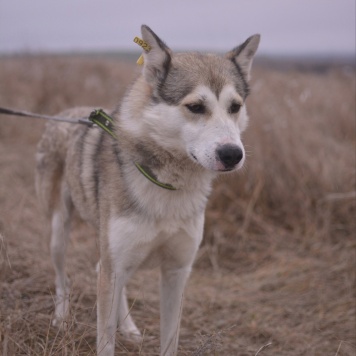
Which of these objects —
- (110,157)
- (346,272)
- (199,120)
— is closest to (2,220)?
(110,157)

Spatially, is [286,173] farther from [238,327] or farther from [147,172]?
[147,172]

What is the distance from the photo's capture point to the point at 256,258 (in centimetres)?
495

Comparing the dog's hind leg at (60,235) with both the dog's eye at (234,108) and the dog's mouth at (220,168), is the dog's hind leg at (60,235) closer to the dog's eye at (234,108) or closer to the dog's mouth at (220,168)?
the dog's mouth at (220,168)

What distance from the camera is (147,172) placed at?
2723mm

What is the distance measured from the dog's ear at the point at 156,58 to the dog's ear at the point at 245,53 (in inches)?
18.7

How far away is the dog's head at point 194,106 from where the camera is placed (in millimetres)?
2453

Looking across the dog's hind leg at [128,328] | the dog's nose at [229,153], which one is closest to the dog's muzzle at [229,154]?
the dog's nose at [229,153]

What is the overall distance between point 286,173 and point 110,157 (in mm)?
3022

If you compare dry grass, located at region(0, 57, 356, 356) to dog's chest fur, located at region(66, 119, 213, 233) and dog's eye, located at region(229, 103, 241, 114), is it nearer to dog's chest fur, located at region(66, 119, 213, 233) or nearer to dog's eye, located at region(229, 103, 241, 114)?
dog's chest fur, located at region(66, 119, 213, 233)

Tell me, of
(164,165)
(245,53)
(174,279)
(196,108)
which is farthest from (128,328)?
(245,53)

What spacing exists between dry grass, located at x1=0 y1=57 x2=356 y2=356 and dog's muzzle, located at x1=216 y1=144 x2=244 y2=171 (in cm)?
88

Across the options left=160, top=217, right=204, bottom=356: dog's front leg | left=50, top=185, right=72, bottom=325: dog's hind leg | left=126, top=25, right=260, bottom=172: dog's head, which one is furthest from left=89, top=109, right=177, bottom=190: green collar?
left=50, top=185, right=72, bottom=325: dog's hind leg

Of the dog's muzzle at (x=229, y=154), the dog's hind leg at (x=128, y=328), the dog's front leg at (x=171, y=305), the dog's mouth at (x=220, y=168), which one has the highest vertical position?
the dog's muzzle at (x=229, y=154)

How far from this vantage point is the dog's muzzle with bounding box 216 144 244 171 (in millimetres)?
2404
